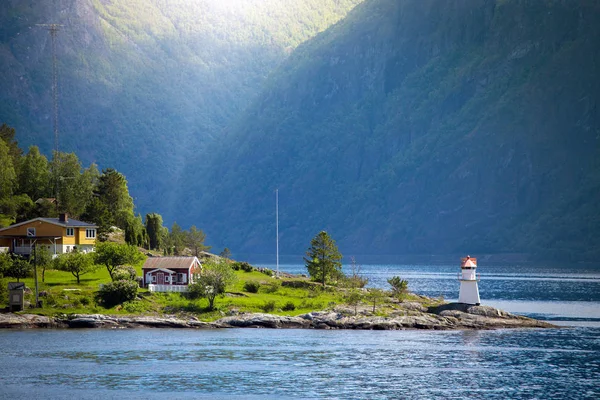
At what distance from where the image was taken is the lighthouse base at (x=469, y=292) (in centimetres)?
12681

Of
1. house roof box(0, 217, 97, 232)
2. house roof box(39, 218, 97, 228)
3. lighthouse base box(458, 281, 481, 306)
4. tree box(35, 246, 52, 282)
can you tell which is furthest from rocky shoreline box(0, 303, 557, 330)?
house roof box(39, 218, 97, 228)

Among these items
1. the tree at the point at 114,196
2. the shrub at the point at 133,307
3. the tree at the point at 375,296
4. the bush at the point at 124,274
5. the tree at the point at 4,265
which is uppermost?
the tree at the point at 114,196

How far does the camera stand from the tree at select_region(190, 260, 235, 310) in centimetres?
12412

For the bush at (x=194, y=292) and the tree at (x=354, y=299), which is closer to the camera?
the bush at (x=194, y=292)

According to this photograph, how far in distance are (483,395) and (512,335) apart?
39033 mm

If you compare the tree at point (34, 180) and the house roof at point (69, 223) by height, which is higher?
the tree at point (34, 180)

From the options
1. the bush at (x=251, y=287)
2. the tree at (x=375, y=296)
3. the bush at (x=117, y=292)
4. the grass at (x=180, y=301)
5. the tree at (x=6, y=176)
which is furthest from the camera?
the tree at (x=6, y=176)

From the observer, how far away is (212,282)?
124312 millimetres

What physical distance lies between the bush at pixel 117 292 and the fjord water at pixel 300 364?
6536mm

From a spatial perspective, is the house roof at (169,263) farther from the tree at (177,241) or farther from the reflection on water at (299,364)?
the tree at (177,241)

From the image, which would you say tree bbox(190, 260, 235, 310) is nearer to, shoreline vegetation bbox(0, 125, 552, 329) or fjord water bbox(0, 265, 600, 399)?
shoreline vegetation bbox(0, 125, 552, 329)

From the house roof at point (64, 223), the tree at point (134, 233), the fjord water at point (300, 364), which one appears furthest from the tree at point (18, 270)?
the tree at point (134, 233)

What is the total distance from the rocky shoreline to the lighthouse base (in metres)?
0.79

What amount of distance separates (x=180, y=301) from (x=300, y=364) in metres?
32.9
